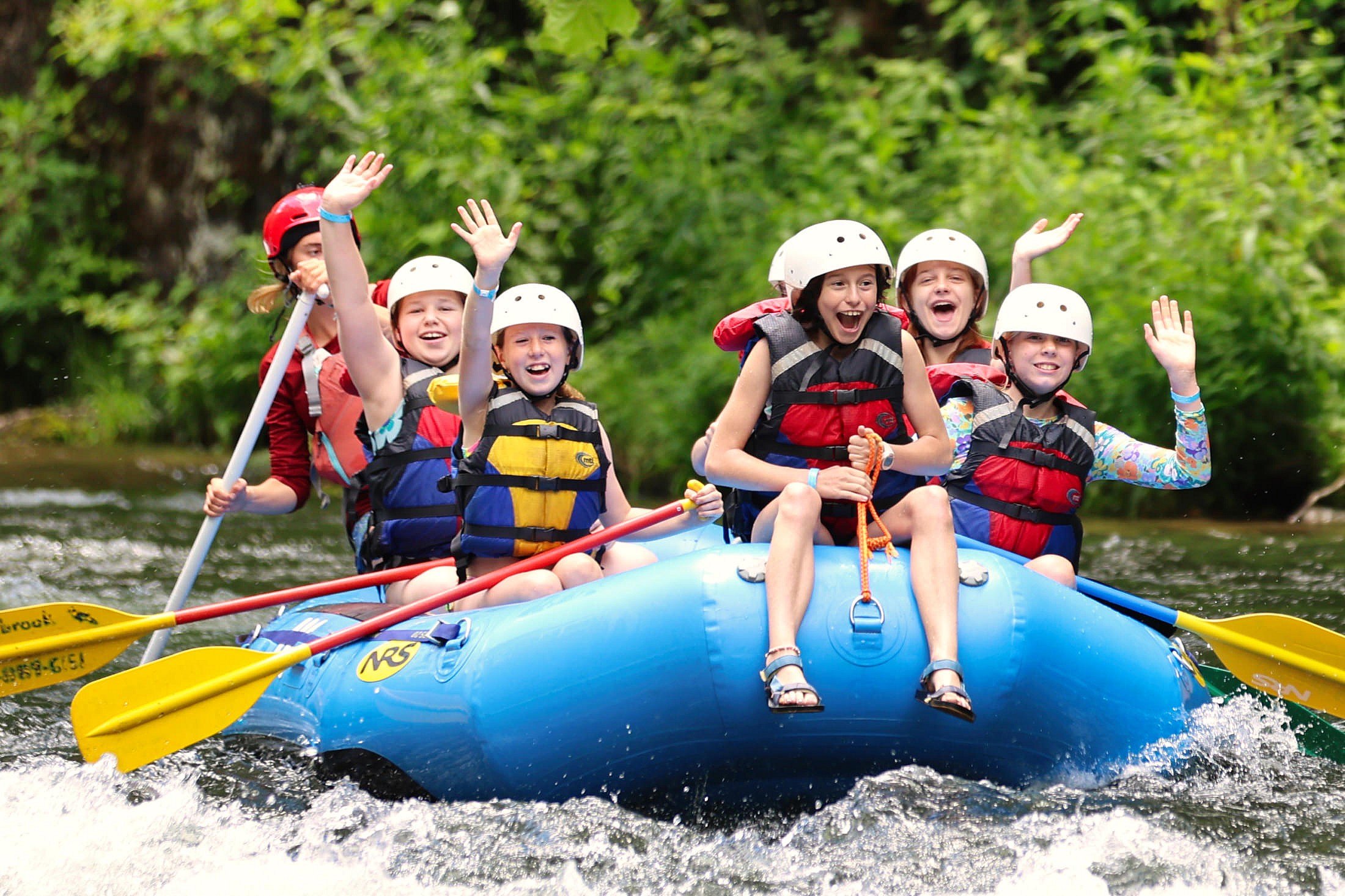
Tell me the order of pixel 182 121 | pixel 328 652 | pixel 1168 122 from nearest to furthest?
pixel 328 652, pixel 1168 122, pixel 182 121

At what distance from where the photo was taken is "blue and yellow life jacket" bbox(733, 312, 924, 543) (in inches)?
127

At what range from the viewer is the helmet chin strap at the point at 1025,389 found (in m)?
3.64

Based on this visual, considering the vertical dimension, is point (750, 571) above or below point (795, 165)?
below

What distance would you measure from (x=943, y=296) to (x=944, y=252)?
0.40 ft

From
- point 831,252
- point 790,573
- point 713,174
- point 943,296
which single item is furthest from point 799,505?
point 713,174

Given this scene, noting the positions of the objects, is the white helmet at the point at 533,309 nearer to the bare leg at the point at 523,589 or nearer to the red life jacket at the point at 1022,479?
the bare leg at the point at 523,589

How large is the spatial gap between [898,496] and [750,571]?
0.51 m

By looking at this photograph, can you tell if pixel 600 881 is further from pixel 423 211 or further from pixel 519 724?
pixel 423 211

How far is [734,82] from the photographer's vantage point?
31.7ft

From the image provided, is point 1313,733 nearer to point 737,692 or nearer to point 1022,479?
point 1022,479

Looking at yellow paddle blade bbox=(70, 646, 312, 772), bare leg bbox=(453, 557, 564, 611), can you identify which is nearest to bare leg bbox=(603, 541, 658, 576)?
bare leg bbox=(453, 557, 564, 611)

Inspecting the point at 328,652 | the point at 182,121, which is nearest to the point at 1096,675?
the point at 328,652

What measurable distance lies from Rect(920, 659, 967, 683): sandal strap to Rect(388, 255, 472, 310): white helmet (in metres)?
1.66

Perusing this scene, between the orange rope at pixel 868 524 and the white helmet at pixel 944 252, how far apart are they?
955 millimetres
